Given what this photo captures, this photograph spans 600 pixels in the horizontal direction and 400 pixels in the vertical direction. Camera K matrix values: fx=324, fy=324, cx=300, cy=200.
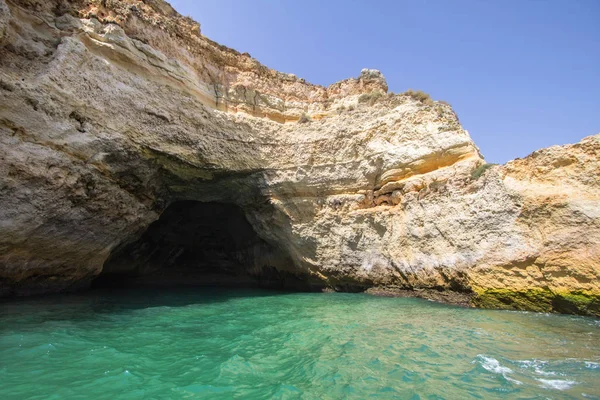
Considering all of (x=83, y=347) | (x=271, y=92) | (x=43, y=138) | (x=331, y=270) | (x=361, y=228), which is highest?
(x=271, y=92)

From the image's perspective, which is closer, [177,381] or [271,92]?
[177,381]

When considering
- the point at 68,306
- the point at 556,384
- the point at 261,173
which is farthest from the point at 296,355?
the point at 261,173

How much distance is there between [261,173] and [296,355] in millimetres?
9256

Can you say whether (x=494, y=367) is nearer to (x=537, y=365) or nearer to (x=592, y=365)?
(x=537, y=365)

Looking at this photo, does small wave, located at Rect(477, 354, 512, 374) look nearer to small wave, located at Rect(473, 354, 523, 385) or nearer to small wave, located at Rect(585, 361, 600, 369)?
small wave, located at Rect(473, 354, 523, 385)

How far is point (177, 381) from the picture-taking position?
3.85m

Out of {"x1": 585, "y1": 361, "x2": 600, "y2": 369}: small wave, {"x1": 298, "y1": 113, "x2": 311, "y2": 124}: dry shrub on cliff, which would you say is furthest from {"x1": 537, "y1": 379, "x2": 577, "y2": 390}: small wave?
{"x1": 298, "y1": 113, "x2": 311, "y2": 124}: dry shrub on cliff

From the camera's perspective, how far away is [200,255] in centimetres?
1897

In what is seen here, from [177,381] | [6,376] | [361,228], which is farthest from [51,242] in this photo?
[361,228]

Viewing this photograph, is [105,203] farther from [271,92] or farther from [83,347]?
[271,92]

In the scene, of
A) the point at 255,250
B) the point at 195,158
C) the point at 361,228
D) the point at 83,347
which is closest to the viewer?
the point at 83,347

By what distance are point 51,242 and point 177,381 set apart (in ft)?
25.7

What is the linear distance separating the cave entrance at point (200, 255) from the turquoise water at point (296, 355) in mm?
7596

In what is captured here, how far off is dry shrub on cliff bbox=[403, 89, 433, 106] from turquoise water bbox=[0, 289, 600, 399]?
8462mm
